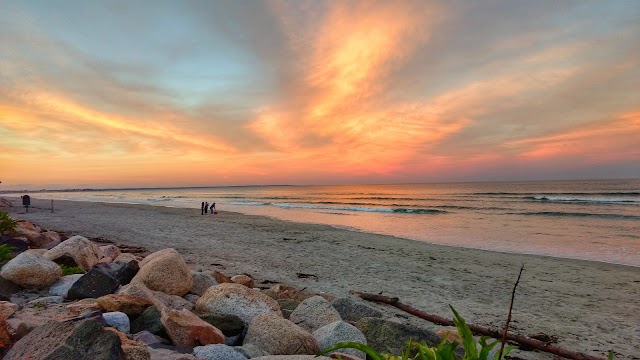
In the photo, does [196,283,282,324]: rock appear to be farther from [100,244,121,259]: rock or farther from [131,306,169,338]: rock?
[100,244,121,259]: rock

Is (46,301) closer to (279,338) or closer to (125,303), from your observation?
(125,303)

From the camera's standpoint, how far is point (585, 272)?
12.0 metres

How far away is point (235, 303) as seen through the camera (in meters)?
4.96

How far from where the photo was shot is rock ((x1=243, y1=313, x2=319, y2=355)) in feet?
12.9

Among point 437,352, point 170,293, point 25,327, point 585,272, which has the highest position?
point 437,352

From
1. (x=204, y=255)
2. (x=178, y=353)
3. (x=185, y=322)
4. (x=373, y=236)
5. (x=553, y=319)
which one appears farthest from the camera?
(x=373, y=236)

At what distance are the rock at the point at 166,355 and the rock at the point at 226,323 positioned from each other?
3.39ft

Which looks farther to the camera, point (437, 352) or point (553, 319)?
point (553, 319)

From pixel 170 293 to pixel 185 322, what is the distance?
7.51 ft

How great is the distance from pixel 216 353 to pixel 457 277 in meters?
9.50

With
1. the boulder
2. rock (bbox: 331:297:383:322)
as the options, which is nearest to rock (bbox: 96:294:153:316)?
rock (bbox: 331:297:383:322)

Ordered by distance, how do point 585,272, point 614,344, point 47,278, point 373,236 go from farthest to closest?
point 373,236, point 585,272, point 614,344, point 47,278

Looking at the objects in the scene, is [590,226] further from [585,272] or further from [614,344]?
[614,344]

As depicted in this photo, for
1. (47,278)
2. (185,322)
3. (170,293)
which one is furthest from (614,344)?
(47,278)
